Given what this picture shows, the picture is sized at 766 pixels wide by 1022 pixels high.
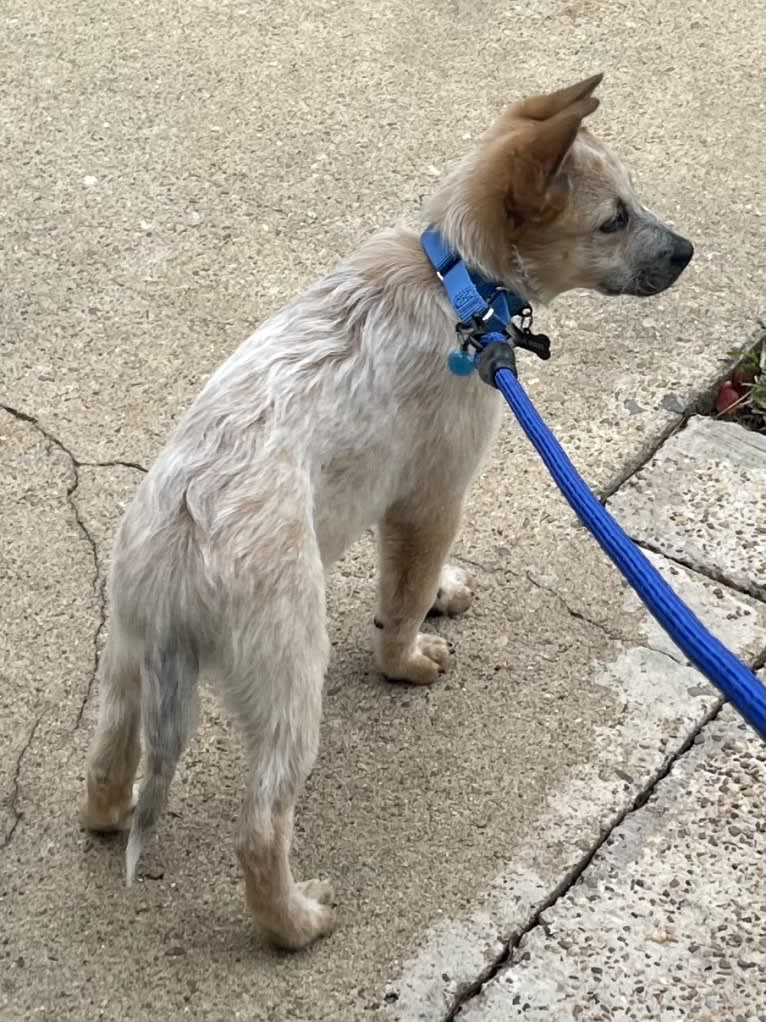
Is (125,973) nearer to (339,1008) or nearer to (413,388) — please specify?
(339,1008)

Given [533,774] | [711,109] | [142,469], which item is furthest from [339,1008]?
[711,109]

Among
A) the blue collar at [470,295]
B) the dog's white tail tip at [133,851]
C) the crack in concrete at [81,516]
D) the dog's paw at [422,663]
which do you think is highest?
the blue collar at [470,295]

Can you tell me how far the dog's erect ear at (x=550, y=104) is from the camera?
2777mm

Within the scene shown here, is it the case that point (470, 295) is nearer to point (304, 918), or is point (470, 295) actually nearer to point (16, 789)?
point (304, 918)

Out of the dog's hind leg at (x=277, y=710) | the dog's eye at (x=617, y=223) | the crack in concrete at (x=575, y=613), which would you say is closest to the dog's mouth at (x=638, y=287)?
the dog's eye at (x=617, y=223)

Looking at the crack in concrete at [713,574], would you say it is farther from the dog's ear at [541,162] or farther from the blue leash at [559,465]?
the dog's ear at [541,162]

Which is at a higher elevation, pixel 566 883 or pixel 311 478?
pixel 311 478

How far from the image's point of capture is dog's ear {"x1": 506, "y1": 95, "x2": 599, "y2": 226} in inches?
107

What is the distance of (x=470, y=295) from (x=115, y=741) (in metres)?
1.23

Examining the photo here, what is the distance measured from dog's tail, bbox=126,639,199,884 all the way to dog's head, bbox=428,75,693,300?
3.61ft

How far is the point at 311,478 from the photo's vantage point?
268 cm

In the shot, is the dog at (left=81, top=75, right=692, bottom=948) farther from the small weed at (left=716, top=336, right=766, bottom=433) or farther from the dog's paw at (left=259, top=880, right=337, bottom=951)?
the small weed at (left=716, top=336, right=766, bottom=433)

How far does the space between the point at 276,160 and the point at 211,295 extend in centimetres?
89

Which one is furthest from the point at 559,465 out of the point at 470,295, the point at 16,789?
the point at 16,789
